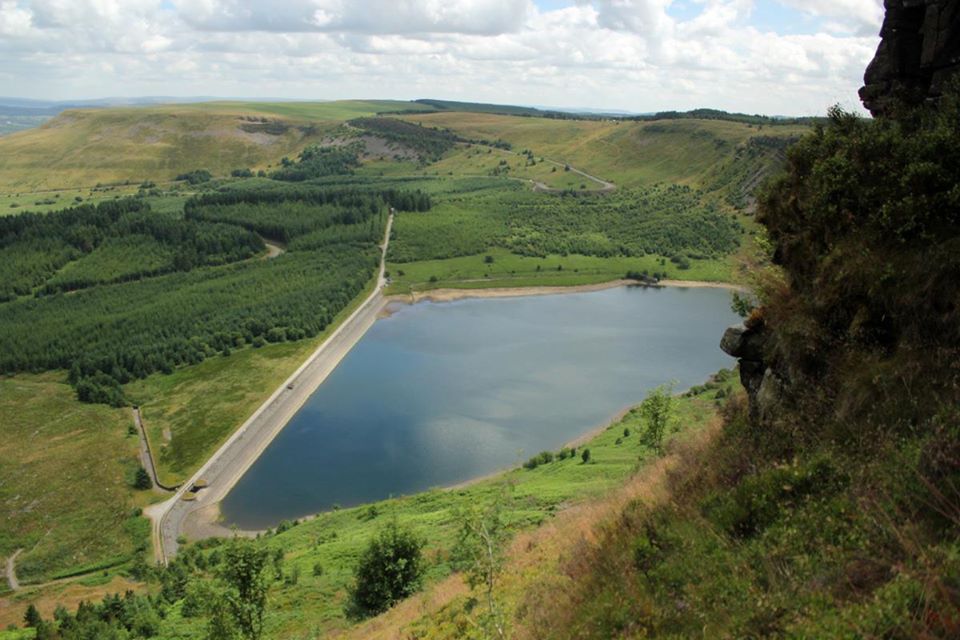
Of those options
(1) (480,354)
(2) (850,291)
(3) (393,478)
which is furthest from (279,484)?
(2) (850,291)

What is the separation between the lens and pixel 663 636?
28.9 ft

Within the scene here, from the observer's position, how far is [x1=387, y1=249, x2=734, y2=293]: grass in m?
102

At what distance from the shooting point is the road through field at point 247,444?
1731 inches

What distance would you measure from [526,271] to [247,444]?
6013 cm

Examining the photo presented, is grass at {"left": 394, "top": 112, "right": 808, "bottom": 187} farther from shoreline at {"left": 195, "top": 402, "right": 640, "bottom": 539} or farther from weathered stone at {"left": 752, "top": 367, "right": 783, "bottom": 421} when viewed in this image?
weathered stone at {"left": 752, "top": 367, "right": 783, "bottom": 421}

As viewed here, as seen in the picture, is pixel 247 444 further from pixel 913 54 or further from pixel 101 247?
pixel 101 247

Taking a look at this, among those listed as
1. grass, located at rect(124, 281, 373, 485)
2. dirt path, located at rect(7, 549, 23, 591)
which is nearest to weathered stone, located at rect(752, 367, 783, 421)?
dirt path, located at rect(7, 549, 23, 591)

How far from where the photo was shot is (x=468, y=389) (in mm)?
64438

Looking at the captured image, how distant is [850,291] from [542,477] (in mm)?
27535

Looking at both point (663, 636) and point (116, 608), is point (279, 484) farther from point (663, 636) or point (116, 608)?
point (663, 636)

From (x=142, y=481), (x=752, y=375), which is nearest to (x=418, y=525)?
(x=752, y=375)

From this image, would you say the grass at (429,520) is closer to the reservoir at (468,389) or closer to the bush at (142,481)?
the reservoir at (468,389)

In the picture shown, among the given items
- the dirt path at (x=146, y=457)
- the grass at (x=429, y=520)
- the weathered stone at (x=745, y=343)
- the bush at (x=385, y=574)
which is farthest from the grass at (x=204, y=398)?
the weathered stone at (x=745, y=343)

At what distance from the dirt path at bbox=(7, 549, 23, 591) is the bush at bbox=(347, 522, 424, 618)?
2698 centimetres
